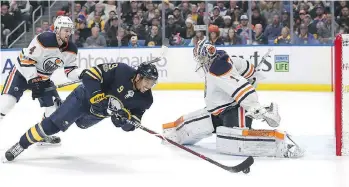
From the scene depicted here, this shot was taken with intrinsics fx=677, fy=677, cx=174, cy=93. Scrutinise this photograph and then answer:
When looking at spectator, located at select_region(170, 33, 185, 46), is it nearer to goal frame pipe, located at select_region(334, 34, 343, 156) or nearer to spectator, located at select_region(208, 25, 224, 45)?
spectator, located at select_region(208, 25, 224, 45)

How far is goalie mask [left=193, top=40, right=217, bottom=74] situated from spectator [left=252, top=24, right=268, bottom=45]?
547cm

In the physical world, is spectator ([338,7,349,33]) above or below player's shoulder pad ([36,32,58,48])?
below

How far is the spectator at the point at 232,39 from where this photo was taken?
1067 centimetres

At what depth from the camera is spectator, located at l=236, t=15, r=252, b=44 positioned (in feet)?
35.0

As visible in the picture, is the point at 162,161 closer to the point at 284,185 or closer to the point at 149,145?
the point at 149,145

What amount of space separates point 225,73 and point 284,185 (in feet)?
3.74

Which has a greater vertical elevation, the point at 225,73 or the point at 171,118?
the point at 225,73

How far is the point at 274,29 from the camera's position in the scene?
34.9 feet

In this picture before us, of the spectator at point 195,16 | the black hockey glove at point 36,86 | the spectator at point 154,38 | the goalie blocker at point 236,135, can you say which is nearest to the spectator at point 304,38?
the spectator at point 195,16

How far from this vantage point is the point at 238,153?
16.8ft

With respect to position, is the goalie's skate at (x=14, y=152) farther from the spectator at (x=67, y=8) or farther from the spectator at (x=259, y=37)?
the spectator at (x=67, y=8)

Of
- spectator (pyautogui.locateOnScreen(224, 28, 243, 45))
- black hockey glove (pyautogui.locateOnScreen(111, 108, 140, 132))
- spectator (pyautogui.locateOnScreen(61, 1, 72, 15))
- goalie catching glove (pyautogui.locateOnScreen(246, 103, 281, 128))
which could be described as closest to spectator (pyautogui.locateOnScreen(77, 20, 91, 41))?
spectator (pyautogui.locateOnScreen(61, 1, 72, 15))

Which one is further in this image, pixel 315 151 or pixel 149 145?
pixel 149 145

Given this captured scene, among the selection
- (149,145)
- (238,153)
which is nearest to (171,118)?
(149,145)
